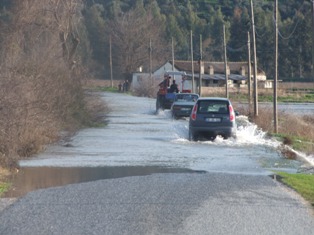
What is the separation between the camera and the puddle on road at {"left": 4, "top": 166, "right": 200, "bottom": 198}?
612 inches

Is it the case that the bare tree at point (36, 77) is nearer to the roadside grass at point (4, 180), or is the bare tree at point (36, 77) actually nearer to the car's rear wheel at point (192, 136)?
the roadside grass at point (4, 180)

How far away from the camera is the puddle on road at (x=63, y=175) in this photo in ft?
51.0

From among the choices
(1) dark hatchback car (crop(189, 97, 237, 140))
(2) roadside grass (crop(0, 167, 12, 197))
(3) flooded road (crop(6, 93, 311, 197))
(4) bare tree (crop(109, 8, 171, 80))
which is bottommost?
(3) flooded road (crop(6, 93, 311, 197))

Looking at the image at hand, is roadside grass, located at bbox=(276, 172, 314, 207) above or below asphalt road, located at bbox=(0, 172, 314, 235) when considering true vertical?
below

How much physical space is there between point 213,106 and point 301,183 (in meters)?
11.4

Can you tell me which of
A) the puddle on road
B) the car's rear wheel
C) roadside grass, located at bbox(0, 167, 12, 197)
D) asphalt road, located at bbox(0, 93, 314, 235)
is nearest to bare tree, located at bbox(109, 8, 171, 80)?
the car's rear wheel

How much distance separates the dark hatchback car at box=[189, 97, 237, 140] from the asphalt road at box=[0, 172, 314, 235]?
34.0ft

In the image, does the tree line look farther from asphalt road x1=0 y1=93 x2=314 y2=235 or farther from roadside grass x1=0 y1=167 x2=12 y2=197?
roadside grass x1=0 y1=167 x2=12 y2=197

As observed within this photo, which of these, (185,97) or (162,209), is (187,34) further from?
(162,209)

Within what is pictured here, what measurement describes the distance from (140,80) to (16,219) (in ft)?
235

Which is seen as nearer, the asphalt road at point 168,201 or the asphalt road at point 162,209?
the asphalt road at point 162,209

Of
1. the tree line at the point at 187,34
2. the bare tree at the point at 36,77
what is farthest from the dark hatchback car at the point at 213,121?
the tree line at the point at 187,34

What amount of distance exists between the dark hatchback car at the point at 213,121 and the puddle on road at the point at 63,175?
788 centimetres

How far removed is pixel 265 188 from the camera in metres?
15.2
